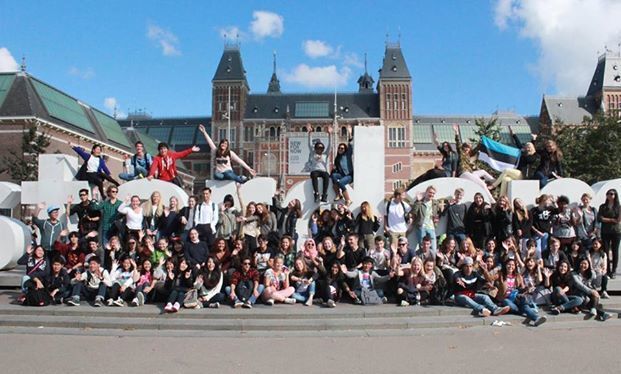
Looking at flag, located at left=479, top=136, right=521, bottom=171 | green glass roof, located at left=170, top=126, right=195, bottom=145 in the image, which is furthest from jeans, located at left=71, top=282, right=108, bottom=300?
green glass roof, located at left=170, top=126, right=195, bottom=145


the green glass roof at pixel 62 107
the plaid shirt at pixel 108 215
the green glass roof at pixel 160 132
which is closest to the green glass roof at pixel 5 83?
the green glass roof at pixel 62 107

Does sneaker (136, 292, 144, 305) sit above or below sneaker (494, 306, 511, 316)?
above

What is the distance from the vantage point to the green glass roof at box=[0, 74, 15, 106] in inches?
1537

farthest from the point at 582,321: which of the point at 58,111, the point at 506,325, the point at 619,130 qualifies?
the point at 58,111

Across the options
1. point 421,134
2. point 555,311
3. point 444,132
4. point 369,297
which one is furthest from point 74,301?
point 444,132

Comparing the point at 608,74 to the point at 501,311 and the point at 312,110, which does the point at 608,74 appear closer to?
the point at 312,110

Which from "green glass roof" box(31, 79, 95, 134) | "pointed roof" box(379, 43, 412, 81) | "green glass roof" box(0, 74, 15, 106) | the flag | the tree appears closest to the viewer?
the flag

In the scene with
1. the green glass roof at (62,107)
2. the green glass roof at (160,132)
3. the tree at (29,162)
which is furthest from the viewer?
the green glass roof at (160,132)

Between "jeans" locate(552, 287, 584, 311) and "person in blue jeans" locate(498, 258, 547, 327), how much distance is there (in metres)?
0.39

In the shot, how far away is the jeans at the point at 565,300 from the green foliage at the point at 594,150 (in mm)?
25011

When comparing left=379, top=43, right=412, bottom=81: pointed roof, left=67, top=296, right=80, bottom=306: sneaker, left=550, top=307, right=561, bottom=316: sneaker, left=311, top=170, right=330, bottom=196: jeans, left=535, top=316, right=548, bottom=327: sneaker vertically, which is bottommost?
left=535, top=316, right=548, bottom=327: sneaker

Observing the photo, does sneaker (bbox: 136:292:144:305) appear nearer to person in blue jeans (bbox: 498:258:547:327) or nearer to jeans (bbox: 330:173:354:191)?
jeans (bbox: 330:173:354:191)

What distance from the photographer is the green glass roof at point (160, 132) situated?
298 feet

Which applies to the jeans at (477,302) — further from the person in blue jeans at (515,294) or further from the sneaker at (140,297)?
the sneaker at (140,297)
